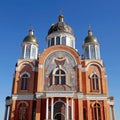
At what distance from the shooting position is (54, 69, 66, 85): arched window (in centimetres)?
2733

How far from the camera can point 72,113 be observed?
24688 mm

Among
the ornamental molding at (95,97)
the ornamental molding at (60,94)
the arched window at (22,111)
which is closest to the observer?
the ornamental molding at (60,94)

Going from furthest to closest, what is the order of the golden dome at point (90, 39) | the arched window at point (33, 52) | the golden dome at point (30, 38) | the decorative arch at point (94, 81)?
the golden dome at point (30, 38) < the golden dome at point (90, 39) < the arched window at point (33, 52) < the decorative arch at point (94, 81)

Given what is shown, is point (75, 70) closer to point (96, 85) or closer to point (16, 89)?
point (96, 85)

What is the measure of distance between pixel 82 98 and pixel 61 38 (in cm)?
1040

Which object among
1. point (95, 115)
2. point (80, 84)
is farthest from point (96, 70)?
point (95, 115)

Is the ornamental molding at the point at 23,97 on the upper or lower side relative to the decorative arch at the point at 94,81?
lower

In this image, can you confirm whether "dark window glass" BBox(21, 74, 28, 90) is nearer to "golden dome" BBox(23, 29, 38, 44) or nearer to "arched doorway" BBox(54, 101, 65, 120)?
"arched doorway" BBox(54, 101, 65, 120)

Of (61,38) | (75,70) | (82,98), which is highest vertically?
(61,38)

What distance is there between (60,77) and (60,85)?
1763 millimetres

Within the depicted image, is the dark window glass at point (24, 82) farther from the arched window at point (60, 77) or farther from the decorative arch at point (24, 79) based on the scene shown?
the arched window at point (60, 77)

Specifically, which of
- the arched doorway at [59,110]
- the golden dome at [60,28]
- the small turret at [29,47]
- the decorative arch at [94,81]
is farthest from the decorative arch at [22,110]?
the golden dome at [60,28]

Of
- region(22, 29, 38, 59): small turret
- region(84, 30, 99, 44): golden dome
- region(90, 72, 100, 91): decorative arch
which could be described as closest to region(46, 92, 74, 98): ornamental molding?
region(90, 72, 100, 91): decorative arch

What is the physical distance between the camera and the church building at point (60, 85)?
25.4 metres
